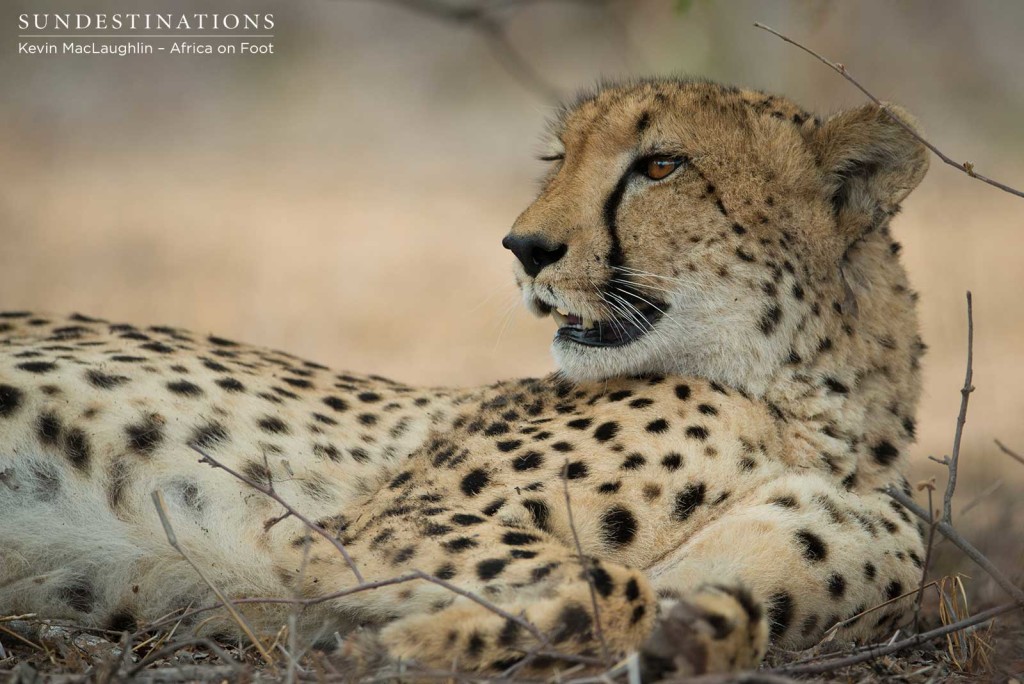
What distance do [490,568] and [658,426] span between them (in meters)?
0.50

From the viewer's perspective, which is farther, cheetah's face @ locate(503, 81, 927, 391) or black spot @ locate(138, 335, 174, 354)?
black spot @ locate(138, 335, 174, 354)

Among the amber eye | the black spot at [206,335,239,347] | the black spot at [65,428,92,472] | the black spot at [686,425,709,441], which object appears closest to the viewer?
the black spot at [686,425,709,441]

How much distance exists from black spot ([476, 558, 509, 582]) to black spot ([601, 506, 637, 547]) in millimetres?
229

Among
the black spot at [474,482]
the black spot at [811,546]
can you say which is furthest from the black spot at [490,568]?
the black spot at [811,546]

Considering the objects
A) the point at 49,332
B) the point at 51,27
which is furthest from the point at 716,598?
the point at 51,27

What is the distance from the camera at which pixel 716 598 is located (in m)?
1.94

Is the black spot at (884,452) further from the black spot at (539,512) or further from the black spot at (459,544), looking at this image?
the black spot at (459,544)

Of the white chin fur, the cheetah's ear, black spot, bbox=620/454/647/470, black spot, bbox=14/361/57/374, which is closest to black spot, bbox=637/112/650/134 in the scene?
the cheetah's ear

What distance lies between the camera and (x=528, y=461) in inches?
98.7

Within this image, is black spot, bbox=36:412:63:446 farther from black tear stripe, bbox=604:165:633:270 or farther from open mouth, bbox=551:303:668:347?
black tear stripe, bbox=604:165:633:270

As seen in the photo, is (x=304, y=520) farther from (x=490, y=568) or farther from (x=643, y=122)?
(x=643, y=122)

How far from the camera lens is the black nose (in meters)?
2.64

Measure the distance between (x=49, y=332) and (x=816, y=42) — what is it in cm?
570

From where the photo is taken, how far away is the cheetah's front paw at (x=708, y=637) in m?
1.84
